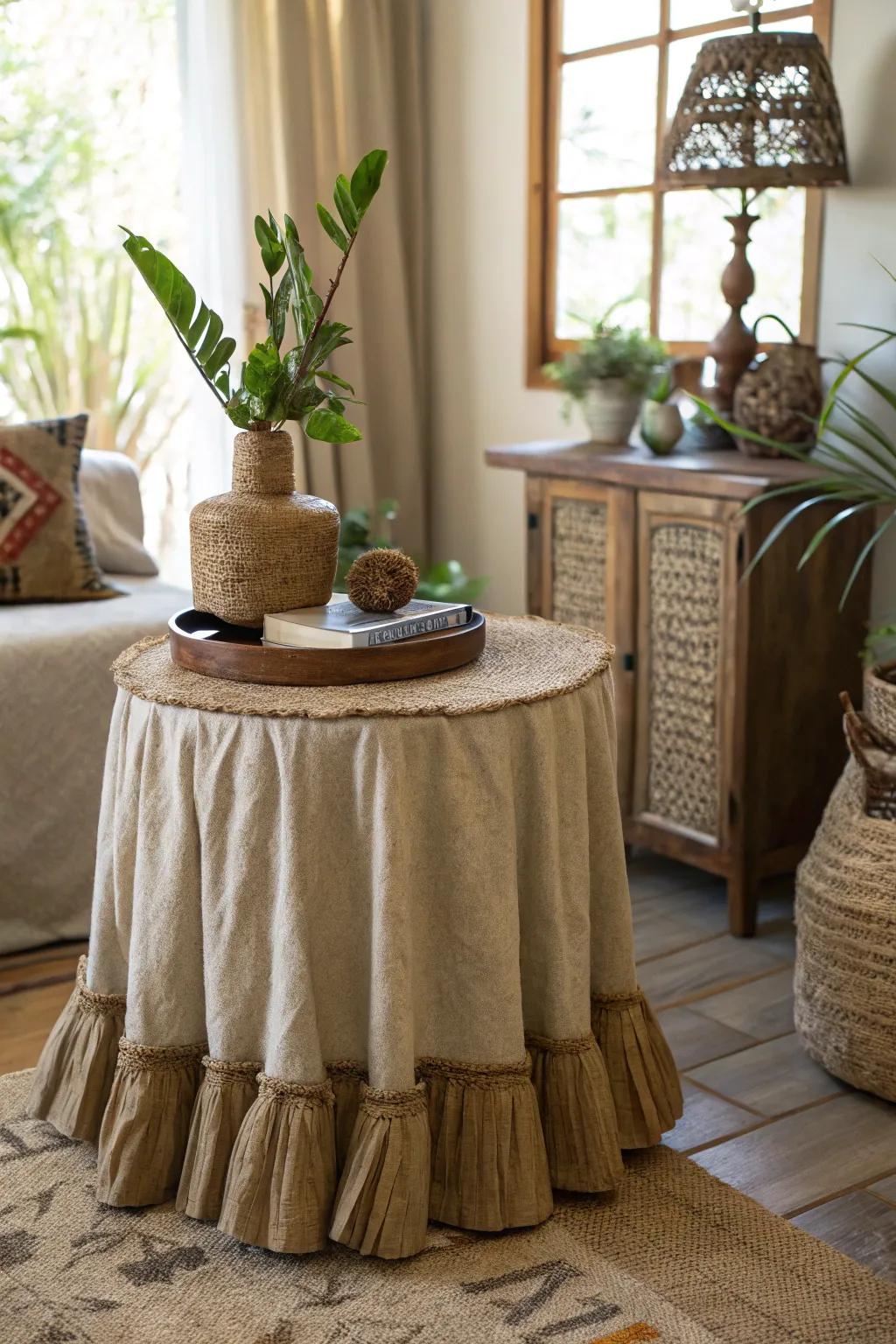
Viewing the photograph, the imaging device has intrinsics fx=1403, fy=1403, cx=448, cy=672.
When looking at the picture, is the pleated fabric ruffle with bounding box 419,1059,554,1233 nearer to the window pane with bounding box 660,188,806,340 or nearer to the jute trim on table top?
the jute trim on table top

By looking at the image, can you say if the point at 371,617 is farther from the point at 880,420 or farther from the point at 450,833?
the point at 880,420

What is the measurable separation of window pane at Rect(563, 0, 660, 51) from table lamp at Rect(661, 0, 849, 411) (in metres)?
0.64

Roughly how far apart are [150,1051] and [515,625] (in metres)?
0.81

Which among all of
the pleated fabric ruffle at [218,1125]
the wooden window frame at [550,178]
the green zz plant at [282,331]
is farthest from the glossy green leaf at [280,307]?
the wooden window frame at [550,178]

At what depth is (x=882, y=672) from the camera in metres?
2.37

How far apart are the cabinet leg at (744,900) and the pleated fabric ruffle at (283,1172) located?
1242 millimetres

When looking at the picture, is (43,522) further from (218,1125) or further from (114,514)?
(218,1125)

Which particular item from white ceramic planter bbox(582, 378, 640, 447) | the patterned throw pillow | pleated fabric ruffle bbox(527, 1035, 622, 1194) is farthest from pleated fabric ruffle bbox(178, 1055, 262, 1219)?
white ceramic planter bbox(582, 378, 640, 447)

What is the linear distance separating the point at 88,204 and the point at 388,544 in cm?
136

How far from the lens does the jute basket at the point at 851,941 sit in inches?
81.5

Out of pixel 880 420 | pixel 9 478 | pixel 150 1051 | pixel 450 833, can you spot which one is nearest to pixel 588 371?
pixel 880 420

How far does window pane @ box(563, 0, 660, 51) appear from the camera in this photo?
333 centimetres

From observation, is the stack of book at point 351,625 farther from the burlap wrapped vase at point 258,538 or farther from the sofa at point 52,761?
the sofa at point 52,761

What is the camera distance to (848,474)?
7.84ft
